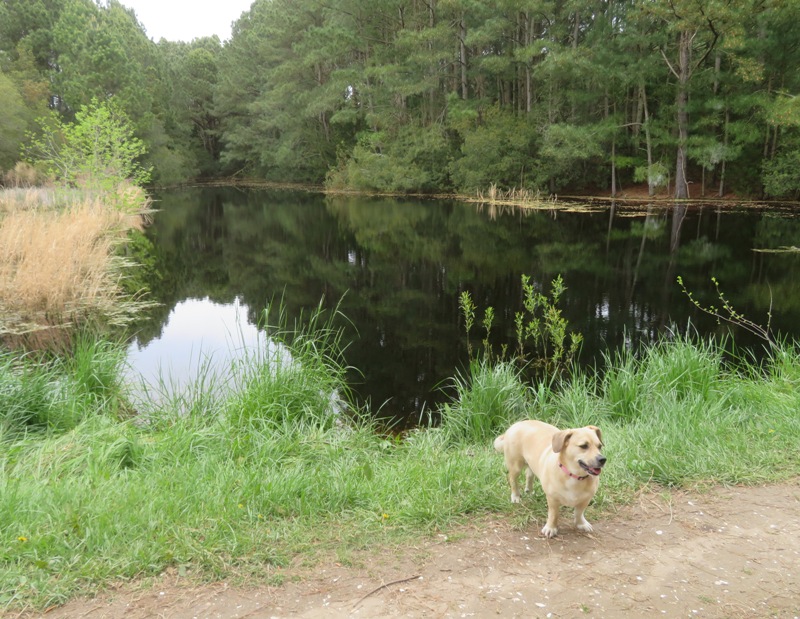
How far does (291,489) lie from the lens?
11.4 ft

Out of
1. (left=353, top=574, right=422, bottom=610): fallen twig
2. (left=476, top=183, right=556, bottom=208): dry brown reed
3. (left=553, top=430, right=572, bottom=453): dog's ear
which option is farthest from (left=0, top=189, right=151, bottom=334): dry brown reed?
(left=476, top=183, right=556, bottom=208): dry brown reed

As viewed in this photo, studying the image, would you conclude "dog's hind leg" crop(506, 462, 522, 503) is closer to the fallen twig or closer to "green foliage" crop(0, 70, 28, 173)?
the fallen twig

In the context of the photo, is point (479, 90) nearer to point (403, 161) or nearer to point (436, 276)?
point (403, 161)

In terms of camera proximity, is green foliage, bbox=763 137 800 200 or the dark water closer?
the dark water

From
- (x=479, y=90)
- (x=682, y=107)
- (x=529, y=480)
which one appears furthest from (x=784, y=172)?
(x=529, y=480)

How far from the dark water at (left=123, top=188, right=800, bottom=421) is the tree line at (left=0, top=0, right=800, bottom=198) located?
14.9ft

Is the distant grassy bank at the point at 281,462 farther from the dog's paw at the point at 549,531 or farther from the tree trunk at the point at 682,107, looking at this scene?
the tree trunk at the point at 682,107

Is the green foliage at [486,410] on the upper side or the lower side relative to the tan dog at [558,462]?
lower

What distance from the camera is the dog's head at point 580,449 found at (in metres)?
2.66

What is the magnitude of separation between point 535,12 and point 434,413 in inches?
1103

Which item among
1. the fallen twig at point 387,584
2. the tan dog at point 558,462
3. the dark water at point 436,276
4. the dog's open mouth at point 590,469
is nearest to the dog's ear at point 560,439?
the tan dog at point 558,462

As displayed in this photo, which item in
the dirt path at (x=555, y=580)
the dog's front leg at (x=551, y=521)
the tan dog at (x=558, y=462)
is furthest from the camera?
the dog's front leg at (x=551, y=521)

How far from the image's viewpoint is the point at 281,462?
14.0 ft

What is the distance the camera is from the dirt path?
2.49 metres
